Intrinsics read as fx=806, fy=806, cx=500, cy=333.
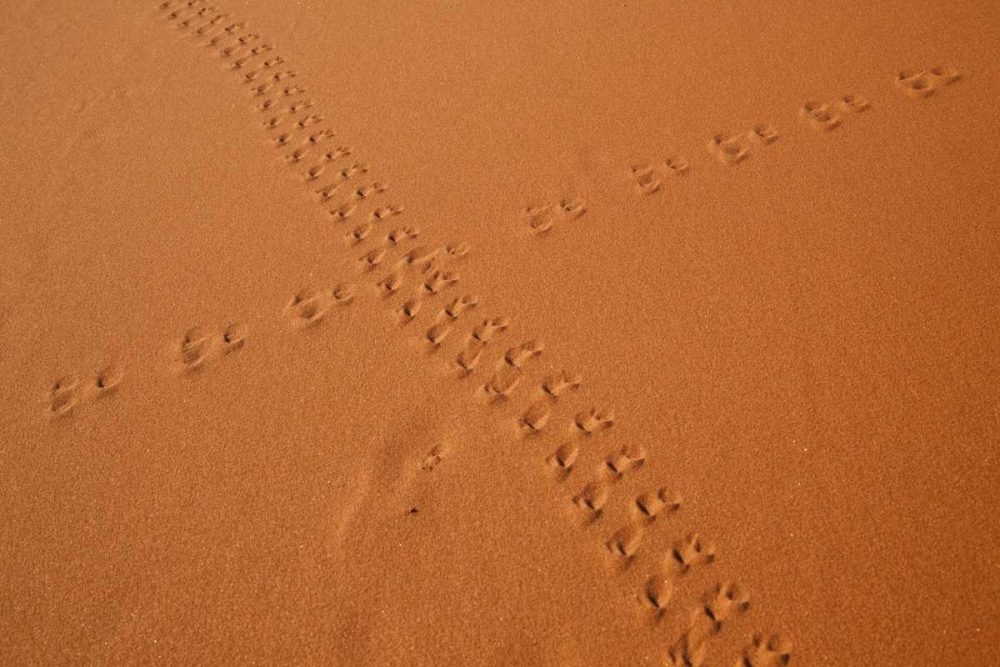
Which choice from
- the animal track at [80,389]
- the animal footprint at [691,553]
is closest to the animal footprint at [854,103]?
the animal footprint at [691,553]

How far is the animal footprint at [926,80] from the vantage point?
4.34 metres

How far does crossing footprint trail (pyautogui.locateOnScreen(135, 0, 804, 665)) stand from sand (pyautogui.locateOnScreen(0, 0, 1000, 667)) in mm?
15

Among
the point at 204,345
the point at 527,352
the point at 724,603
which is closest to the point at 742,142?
the point at 527,352

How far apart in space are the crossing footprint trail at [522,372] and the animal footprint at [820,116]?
255 mm

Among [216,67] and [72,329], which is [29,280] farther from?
[216,67]

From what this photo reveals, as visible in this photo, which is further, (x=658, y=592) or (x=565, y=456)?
(x=565, y=456)

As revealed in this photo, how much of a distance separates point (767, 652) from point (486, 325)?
1805mm

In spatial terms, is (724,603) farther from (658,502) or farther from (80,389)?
(80,389)

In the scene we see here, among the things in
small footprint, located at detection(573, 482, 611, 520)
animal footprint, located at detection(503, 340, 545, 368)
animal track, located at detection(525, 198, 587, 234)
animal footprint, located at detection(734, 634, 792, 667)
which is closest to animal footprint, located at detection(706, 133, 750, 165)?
animal track, located at detection(525, 198, 587, 234)

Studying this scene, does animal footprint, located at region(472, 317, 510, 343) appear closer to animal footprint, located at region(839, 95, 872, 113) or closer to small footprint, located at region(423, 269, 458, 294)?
small footprint, located at region(423, 269, 458, 294)

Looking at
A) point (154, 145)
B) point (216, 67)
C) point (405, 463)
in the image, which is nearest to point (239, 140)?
point (154, 145)

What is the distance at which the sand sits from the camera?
2.87 m

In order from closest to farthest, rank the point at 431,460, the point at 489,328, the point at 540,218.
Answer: the point at 431,460 → the point at 489,328 → the point at 540,218

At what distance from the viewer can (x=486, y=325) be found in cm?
374
